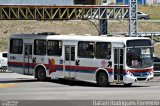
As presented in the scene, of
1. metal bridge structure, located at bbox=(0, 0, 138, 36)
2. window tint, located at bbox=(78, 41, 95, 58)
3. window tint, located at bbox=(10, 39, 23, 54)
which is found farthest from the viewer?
metal bridge structure, located at bbox=(0, 0, 138, 36)

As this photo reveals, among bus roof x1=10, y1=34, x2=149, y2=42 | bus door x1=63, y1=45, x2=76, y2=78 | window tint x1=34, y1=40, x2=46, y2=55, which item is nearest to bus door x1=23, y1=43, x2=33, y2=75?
window tint x1=34, y1=40, x2=46, y2=55

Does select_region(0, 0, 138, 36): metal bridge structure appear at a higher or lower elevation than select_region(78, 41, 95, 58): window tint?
higher

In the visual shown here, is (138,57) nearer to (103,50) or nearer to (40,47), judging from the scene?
(103,50)

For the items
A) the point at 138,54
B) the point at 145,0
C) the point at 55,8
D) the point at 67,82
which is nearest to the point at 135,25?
the point at 55,8

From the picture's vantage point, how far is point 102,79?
28.7 m

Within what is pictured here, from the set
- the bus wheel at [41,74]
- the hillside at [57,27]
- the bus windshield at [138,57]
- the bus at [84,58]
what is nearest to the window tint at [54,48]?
the bus at [84,58]

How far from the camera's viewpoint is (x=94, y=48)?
29.2 metres

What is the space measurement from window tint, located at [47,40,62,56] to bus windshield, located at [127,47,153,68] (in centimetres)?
479

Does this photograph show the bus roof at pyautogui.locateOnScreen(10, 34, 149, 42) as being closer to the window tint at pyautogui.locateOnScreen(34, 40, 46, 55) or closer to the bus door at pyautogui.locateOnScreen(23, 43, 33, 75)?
the window tint at pyautogui.locateOnScreen(34, 40, 46, 55)

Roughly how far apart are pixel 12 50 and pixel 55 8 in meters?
9.64

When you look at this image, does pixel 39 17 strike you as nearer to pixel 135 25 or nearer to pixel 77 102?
pixel 135 25

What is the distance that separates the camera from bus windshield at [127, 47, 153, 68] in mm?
27991

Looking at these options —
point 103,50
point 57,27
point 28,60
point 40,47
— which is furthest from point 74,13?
point 57,27

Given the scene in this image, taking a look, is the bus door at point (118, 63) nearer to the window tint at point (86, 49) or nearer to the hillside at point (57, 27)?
the window tint at point (86, 49)
